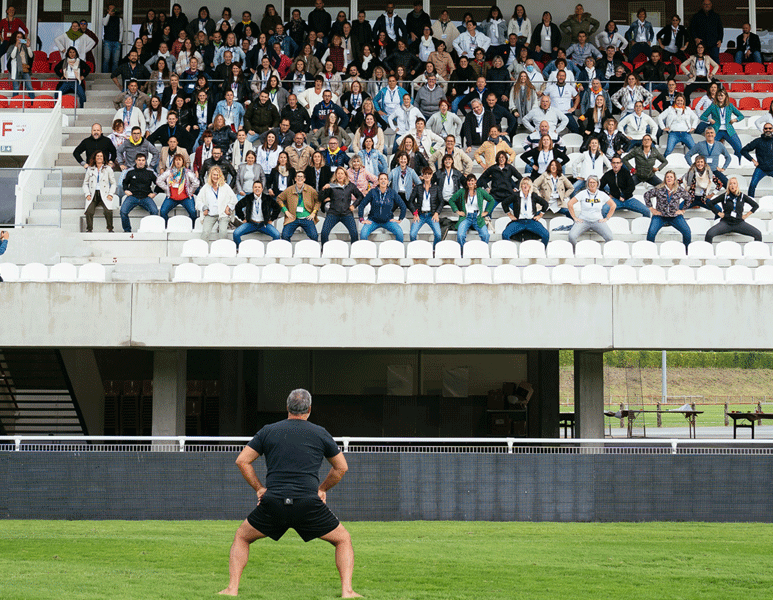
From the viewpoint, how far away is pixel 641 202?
1669 cm

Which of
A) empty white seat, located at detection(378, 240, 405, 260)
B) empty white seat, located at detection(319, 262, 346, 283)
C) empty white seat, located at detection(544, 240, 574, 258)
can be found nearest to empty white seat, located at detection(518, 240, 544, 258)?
empty white seat, located at detection(544, 240, 574, 258)

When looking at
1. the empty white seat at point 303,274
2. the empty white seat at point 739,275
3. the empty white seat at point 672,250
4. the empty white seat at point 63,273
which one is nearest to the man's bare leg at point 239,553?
the empty white seat at point 303,274

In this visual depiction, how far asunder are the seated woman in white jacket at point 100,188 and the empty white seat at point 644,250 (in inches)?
314

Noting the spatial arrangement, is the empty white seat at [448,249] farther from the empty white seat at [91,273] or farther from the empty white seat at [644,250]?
the empty white seat at [91,273]

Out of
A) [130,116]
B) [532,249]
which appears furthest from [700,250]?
[130,116]

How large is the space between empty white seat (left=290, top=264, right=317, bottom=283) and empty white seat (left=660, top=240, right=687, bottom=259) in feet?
16.8

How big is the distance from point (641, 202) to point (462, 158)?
2.96 metres

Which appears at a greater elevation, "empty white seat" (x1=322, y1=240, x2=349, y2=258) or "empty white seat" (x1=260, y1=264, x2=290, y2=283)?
"empty white seat" (x1=322, y1=240, x2=349, y2=258)

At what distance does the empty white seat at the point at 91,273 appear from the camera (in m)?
13.5

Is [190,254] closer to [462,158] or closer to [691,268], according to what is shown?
[462,158]

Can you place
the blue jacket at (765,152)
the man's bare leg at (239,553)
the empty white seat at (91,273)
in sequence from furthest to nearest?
the blue jacket at (765,152) → the empty white seat at (91,273) → the man's bare leg at (239,553)

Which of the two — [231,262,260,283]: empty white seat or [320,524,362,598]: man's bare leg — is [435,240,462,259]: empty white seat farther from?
[320,524,362,598]: man's bare leg

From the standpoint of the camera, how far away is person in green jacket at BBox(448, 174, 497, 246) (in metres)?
15.6

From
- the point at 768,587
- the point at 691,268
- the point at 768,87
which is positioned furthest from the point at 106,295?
the point at 768,87
